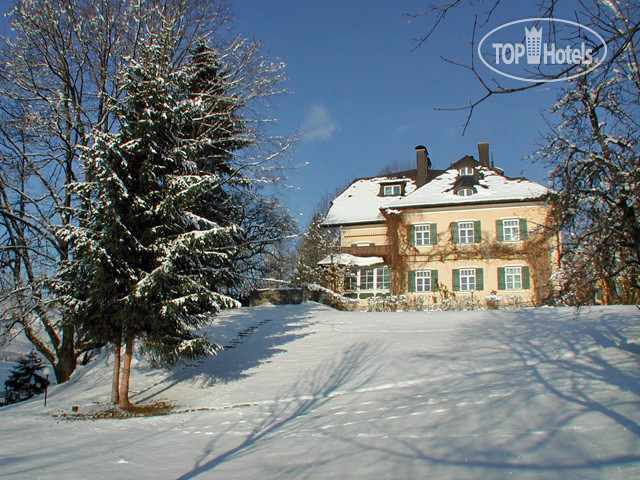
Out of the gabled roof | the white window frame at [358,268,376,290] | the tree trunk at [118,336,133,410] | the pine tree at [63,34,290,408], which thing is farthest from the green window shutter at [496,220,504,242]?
the tree trunk at [118,336,133,410]

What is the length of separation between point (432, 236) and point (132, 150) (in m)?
19.6

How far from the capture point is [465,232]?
88.0 feet

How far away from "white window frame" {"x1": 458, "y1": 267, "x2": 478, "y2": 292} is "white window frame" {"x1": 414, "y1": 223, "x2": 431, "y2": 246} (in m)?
2.57

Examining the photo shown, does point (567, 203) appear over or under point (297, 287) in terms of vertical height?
over

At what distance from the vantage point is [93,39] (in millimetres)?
15508

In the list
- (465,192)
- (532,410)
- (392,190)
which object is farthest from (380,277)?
(532,410)

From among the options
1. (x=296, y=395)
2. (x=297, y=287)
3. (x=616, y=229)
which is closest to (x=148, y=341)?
(x=296, y=395)

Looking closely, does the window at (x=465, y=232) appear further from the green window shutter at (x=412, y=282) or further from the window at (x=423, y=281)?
the green window shutter at (x=412, y=282)

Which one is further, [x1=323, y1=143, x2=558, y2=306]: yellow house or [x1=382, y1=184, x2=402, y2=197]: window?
[x1=382, y1=184, x2=402, y2=197]: window

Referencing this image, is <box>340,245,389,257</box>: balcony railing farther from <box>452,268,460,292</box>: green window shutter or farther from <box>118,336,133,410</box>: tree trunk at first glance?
<box>118,336,133,410</box>: tree trunk

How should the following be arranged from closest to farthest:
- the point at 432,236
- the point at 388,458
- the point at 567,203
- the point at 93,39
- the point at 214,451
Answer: the point at 388,458 < the point at 214,451 < the point at 567,203 < the point at 93,39 < the point at 432,236

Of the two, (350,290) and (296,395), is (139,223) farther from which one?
(350,290)

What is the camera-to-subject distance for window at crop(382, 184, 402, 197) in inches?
1266

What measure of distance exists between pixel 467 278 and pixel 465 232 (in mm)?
2601
